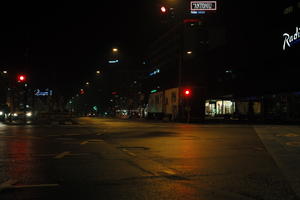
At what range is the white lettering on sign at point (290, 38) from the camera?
44.6 metres

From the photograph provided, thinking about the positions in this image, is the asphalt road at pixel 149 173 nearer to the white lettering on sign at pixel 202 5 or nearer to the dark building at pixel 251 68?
the dark building at pixel 251 68

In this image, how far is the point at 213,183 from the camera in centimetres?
858

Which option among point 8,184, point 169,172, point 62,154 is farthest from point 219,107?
point 8,184

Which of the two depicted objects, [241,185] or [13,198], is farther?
[241,185]

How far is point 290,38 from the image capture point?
4628 cm

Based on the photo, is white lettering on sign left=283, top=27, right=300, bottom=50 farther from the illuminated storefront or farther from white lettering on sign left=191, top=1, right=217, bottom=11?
white lettering on sign left=191, top=1, right=217, bottom=11

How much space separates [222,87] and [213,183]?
56533mm

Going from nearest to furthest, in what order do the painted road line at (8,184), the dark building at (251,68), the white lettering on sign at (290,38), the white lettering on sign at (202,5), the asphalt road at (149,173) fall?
1. the asphalt road at (149,173)
2. the painted road line at (8,184)
3. the white lettering on sign at (290,38)
4. the dark building at (251,68)
5. the white lettering on sign at (202,5)

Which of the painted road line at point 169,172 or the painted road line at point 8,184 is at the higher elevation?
the painted road line at point 169,172


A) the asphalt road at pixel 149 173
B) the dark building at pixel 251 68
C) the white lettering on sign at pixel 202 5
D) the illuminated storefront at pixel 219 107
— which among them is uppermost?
the white lettering on sign at pixel 202 5

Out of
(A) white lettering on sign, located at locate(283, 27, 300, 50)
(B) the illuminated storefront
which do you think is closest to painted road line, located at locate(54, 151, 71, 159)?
(A) white lettering on sign, located at locate(283, 27, 300, 50)

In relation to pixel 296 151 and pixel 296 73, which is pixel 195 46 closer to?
pixel 296 73

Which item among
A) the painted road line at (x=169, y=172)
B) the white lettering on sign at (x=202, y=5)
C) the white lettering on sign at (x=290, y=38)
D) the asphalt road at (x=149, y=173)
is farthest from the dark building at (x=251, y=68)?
the painted road line at (x=169, y=172)

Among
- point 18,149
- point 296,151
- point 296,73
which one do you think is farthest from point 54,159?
point 296,73
